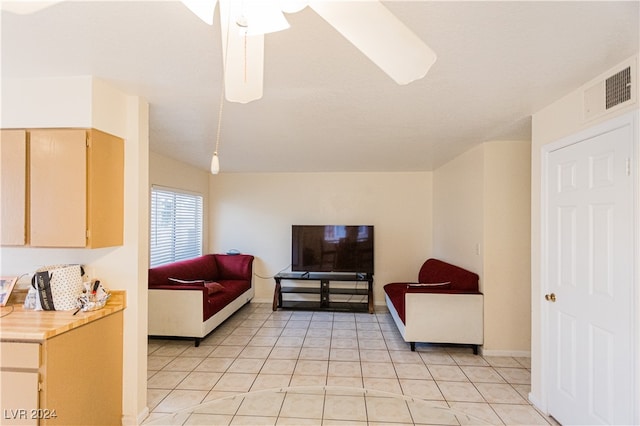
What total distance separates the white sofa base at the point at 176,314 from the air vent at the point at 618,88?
389 centimetres

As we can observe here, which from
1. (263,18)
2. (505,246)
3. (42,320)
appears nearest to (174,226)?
(42,320)

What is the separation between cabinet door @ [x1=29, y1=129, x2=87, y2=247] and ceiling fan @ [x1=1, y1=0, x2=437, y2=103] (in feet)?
3.25

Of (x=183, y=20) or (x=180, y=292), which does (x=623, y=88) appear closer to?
(x=183, y=20)

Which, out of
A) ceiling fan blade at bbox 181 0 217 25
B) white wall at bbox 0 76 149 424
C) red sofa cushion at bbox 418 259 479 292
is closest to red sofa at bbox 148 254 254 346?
white wall at bbox 0 76 149 424

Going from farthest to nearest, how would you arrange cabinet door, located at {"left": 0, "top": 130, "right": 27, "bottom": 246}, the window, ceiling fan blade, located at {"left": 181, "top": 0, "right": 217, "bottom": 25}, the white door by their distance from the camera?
the window < cabinet door, located at {"left": 0, "top": 130, "right": 27, "bottom": 246} < the white door < ceiling fan blade, located at {"left": 181, "top": 0, "right": 217, "bottom": 25}

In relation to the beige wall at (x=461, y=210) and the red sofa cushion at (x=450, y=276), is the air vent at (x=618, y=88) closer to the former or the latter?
the beige wall at (x=461, y=210)

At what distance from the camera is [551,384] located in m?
2.30

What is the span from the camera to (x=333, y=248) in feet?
17.0

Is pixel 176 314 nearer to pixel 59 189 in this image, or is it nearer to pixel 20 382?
pixel 20 382

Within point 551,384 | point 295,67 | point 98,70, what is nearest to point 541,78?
point 295,67

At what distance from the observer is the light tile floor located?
232cm

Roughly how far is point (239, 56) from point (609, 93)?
211cm

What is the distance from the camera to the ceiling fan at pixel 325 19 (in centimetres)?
99

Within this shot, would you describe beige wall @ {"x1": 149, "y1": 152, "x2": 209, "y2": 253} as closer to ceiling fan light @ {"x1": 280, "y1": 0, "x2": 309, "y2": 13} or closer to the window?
the window
